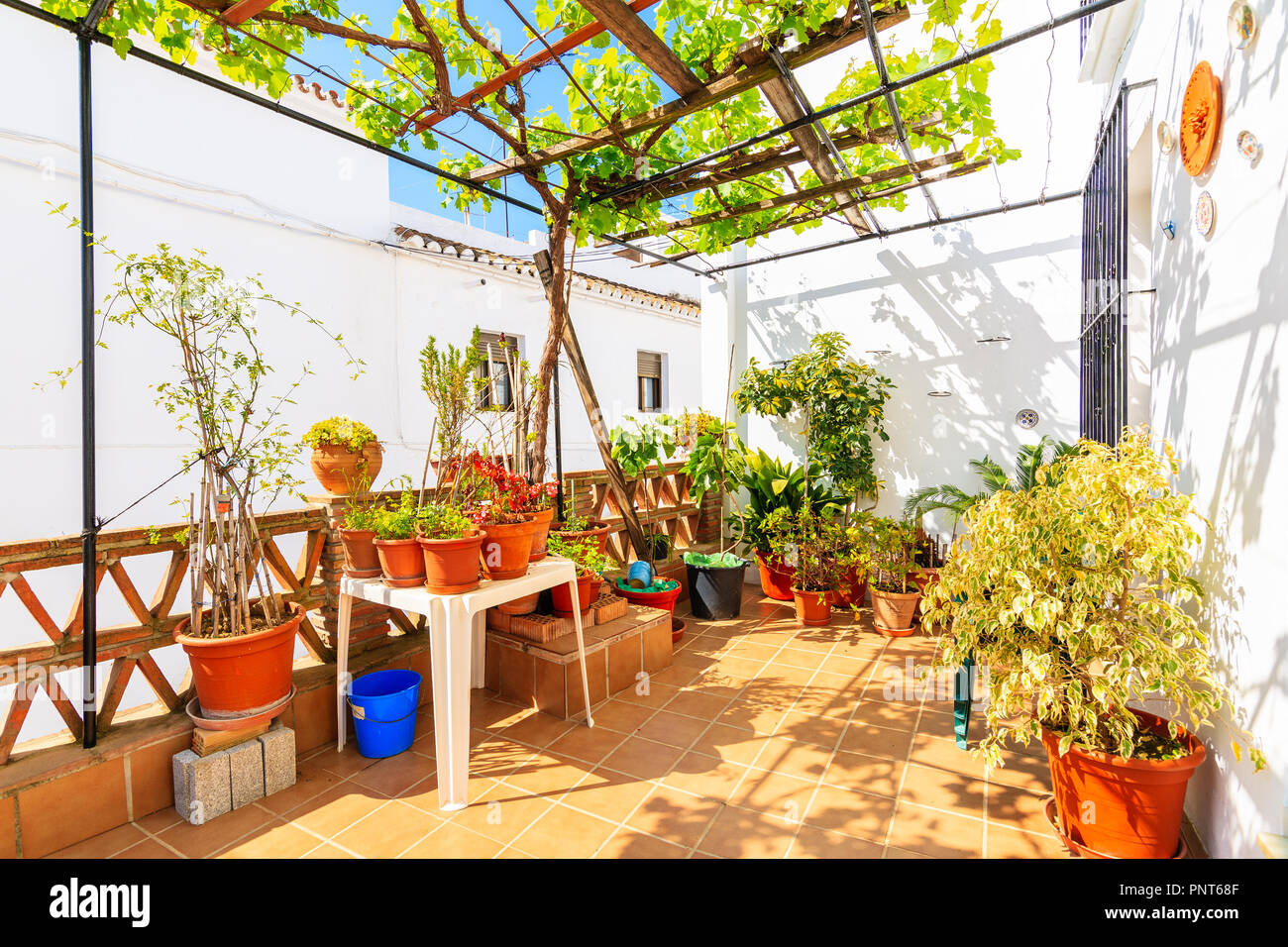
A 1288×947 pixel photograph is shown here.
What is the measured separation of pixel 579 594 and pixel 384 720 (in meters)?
1.16

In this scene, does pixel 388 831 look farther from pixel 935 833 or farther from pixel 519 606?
pixel 935 833

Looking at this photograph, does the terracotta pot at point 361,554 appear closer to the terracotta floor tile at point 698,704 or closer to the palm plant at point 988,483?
the terracotta floor tile at point 698,704

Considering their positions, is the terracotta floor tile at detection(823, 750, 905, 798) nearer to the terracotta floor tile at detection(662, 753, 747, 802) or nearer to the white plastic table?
the terracotta floor tile at detection(662, 753, 747, 802)

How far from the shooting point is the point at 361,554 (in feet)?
9.23

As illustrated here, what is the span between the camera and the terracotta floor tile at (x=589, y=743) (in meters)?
2.87

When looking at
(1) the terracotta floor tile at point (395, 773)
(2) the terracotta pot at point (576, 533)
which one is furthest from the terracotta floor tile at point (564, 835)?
(2) the terracotta pot at point (576, 533)

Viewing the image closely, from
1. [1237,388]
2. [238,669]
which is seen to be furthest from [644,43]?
[238,669]

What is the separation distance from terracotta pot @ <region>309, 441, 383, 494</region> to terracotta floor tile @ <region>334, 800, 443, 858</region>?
1.46 meters

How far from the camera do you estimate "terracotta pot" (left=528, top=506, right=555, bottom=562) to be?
298 centimetres

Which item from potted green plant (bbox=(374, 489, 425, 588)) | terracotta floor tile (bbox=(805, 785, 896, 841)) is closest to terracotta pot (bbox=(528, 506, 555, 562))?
potted green plant (bbox=(374, 489, 425, 588))

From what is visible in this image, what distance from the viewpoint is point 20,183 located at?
14.2 ft

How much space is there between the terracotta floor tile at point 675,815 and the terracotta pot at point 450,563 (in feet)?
3.69
